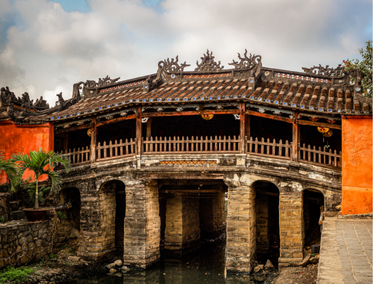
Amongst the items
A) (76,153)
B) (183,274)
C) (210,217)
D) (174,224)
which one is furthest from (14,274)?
(210,217)

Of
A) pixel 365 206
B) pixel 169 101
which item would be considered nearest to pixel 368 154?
pixel 365 206

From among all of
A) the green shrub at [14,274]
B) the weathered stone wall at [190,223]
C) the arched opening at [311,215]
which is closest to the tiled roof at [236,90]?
the arched opening at [311,215]

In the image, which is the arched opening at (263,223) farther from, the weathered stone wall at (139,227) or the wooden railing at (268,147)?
the weathered stone wall at (139,227)

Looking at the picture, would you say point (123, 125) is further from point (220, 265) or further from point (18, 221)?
point (220, 265)

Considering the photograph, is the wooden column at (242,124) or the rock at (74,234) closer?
the wooden column at (242,124)

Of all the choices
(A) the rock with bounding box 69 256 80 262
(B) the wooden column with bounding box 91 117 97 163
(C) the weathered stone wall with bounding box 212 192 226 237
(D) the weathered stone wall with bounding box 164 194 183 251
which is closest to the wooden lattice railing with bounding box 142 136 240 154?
(B) the wooden column with bounding box 91 117 97 163

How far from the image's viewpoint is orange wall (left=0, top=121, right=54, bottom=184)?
14.6m

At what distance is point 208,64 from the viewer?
50.3 feet

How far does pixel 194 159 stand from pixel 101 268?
17.1ft

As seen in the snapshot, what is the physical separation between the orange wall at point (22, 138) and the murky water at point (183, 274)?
551cm

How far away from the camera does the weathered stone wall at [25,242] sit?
1122cm

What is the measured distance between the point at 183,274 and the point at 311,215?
5.83 metres

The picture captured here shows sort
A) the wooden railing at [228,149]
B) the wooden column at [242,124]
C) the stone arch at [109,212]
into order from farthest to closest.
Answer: the stone arch at [109,212] → the wooden column at [242,124] → the wooden railing at [228,149]

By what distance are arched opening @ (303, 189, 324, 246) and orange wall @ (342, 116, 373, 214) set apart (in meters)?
1.58
